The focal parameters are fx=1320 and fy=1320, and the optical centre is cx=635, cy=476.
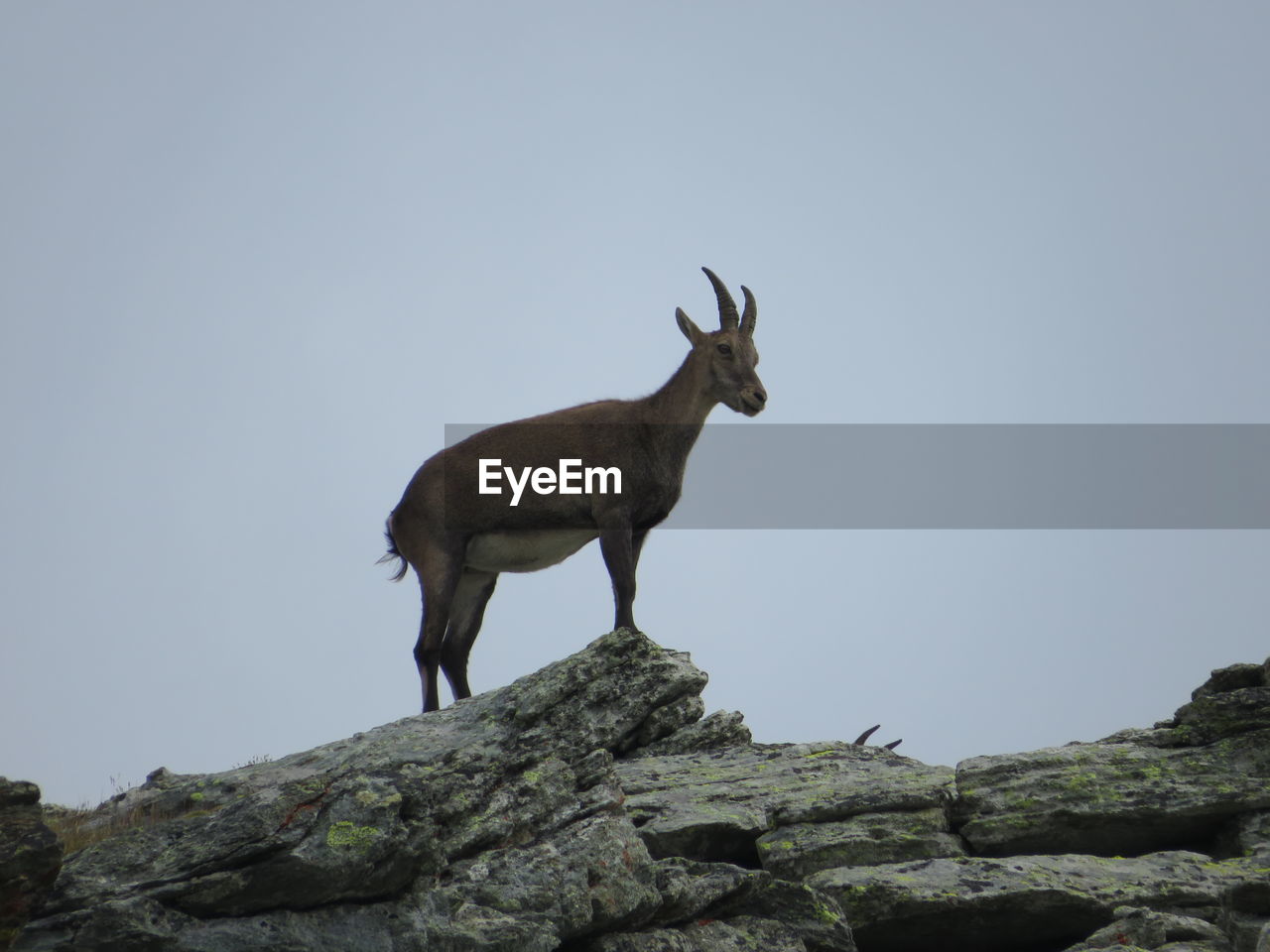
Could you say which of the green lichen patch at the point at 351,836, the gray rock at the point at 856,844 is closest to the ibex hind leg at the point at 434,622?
the gray rock at the point at 856,844

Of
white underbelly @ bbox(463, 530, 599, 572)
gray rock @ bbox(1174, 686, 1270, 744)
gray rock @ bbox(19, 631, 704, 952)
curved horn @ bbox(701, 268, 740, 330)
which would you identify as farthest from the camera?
curved horn @ bbox(701, 268, 740, 330)

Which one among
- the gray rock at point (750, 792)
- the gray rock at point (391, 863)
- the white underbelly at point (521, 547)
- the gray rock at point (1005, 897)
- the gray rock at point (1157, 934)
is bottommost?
the gray rock at point (1157, 934)

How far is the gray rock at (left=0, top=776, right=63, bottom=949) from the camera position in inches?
246

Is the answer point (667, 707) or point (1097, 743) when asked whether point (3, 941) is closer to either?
point (667, 707)

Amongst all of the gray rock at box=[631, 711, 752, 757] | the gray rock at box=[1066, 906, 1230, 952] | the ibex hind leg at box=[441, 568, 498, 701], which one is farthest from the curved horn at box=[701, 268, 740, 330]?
the gray rock at box=[1066, 906, 1230, 952]

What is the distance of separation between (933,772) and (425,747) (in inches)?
181

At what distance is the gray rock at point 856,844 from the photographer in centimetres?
985

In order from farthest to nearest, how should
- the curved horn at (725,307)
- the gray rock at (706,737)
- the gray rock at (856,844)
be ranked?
Result: the curved horn at (725,307) → the gray rock at (706,737) → the gray rock at (856,844)

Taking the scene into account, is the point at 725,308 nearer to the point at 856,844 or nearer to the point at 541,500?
the point at 541,500

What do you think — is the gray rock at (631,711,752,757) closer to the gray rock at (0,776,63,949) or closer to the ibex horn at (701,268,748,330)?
the ibex horn at (701,268,748,330)

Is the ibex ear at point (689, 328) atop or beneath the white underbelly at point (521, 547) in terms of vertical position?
atop

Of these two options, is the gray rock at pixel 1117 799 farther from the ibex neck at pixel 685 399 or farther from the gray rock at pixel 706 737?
the ibex neck at pixel 685 399

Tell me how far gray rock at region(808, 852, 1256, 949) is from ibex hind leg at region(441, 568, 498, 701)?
20.0 feet

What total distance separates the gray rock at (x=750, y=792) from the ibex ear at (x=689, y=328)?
5437 millimetres
